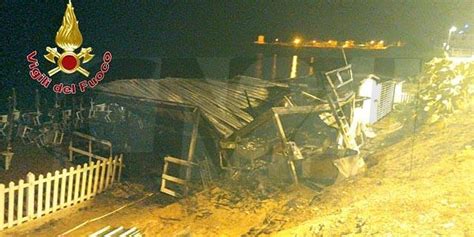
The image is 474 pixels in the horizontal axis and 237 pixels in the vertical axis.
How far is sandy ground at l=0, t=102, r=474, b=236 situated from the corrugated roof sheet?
2.08 meters

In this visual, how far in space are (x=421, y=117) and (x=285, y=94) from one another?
5.63 m

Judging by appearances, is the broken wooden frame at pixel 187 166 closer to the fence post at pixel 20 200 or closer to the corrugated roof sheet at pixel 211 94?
the corrugated roof sheet at pixel 211 94

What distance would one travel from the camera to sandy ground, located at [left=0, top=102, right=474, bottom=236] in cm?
636

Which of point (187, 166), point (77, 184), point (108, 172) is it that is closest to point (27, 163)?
point (108, 172)

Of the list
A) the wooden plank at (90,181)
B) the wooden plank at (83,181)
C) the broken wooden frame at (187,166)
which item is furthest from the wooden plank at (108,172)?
the broken wooden frame at (187,166)

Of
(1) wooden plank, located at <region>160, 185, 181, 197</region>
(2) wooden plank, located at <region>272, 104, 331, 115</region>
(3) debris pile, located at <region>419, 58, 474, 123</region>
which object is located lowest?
(1) wooden plank, located at <region>160, 185, 181, 197</region>

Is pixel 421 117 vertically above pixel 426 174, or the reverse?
pixel 421 117

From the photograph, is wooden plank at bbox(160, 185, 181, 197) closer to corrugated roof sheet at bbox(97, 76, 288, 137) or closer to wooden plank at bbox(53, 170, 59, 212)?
corrugated roof sheet at bbox(97, 76, 288, 137)

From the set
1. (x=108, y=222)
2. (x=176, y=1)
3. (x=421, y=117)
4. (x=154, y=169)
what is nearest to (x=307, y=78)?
(x=421, y=117)

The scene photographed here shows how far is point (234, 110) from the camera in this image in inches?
460

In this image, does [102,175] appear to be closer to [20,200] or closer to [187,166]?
[187,166]

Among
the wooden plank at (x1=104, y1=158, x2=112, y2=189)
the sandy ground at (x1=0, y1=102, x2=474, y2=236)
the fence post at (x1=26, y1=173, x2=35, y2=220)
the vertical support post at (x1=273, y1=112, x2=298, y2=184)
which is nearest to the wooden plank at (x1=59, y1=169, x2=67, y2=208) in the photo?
the sandy ground at (x1=0, y1=102, x2=474, y2=236)

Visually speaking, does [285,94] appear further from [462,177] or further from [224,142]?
[462,177]

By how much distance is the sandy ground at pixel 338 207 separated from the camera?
6.36 metres
